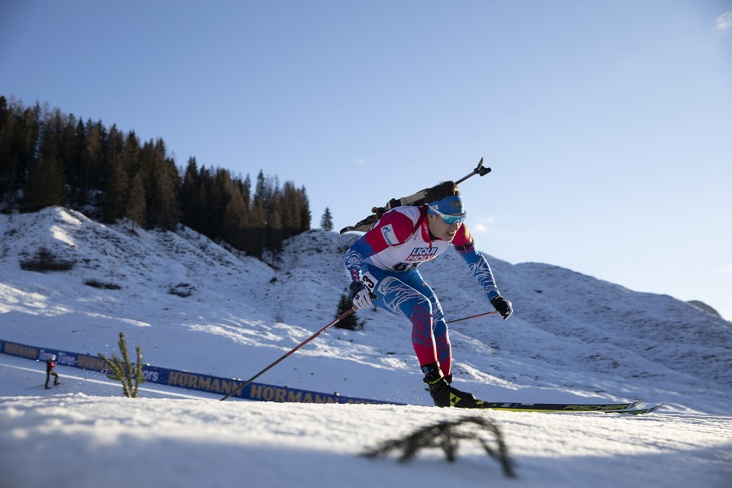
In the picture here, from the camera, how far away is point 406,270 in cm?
425

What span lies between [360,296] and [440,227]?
103 cm

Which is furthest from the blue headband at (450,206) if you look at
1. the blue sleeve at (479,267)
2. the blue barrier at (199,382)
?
the blue barrier at (199,382)

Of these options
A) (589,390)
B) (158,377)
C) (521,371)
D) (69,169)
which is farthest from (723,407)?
(69,169)

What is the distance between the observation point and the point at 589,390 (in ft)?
48.5

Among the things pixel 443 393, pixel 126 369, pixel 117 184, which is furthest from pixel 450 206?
pixel 117 184

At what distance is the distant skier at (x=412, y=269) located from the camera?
11.7ft

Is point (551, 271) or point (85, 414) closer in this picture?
point (85, 414)

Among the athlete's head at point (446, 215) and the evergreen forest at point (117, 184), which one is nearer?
the athlete's head at point (446, 215)

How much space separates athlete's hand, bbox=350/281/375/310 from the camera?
3.88 m

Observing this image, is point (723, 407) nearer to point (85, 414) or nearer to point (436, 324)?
point (436, 324)

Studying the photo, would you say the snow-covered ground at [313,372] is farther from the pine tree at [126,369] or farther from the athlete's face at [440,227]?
the athlete's face at [440,227]

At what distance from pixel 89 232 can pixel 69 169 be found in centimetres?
1641

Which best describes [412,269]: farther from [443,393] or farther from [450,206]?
[443,393]

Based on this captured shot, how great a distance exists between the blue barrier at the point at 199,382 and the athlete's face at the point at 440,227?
619cm
